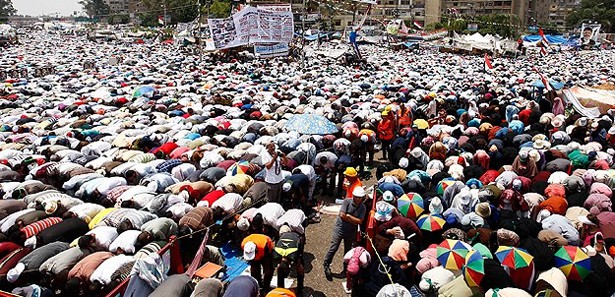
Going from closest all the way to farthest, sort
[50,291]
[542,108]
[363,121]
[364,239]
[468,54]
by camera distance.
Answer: [50,291], [364,239], [363,121], [542,108], [468,54]

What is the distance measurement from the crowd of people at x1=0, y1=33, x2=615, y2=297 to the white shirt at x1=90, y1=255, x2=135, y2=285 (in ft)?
0.06

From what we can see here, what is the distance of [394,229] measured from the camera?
5129 millimetres

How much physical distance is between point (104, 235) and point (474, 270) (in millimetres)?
4210

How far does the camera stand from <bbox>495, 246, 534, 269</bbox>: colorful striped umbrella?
447cm

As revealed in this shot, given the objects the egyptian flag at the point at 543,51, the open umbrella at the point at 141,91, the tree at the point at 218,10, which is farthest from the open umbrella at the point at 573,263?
the tree at the point at 218,10

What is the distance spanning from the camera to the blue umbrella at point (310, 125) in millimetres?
7933

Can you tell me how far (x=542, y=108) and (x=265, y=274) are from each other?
10767mm

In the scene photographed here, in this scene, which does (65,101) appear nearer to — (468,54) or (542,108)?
(542,108)

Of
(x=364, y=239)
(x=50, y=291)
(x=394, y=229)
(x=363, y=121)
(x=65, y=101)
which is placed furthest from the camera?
(x=65, y=101)

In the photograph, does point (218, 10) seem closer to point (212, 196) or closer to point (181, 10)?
point (181, 10)

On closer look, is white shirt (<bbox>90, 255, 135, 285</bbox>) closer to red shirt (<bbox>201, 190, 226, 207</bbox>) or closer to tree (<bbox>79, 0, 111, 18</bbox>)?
red shirt (<bbox>201, 190, 226, 207</bbox>)

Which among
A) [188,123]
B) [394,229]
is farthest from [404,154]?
[188,123]

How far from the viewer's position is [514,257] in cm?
452

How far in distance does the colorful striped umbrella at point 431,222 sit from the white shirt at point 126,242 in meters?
3.45
